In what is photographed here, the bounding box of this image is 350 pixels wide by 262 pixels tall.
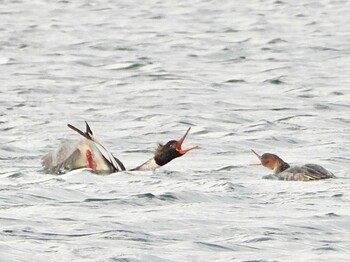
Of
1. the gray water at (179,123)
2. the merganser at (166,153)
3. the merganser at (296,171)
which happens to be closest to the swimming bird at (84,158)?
the gray water at (179,123)

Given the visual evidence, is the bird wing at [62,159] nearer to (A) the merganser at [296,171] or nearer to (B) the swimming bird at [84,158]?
(B) the swimming bird at [84,158]

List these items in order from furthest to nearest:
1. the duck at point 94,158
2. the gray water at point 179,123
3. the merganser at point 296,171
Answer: the duck at point 94,158 → the merganser at point 296,171 → the gray water at point 179,123

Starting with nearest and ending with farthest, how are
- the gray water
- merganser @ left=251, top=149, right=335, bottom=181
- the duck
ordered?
1. the gray water
2. merganser @ left=251, top=149, right=335, bottom=181
3. the duck

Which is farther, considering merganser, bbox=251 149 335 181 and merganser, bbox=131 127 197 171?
merganser, bbox=131 127 197 171

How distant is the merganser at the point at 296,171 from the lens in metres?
10.8

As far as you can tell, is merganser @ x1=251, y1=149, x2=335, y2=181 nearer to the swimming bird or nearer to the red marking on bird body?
the swimming bird

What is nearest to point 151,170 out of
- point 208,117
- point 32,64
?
point 208,117

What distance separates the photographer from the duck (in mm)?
11070

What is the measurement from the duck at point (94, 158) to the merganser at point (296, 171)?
2.23 ft

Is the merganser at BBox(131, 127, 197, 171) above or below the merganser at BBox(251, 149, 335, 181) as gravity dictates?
above

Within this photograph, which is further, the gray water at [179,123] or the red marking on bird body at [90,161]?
the red marking on bird body at [90,161]

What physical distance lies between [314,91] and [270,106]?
4.81 feet

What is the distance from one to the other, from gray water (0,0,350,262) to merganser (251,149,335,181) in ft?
0.43

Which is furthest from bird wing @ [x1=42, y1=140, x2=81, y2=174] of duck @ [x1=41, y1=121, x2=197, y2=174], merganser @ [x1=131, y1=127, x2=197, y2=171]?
merganser @ [x1=131, y1=127, x2=197, y2=171]
